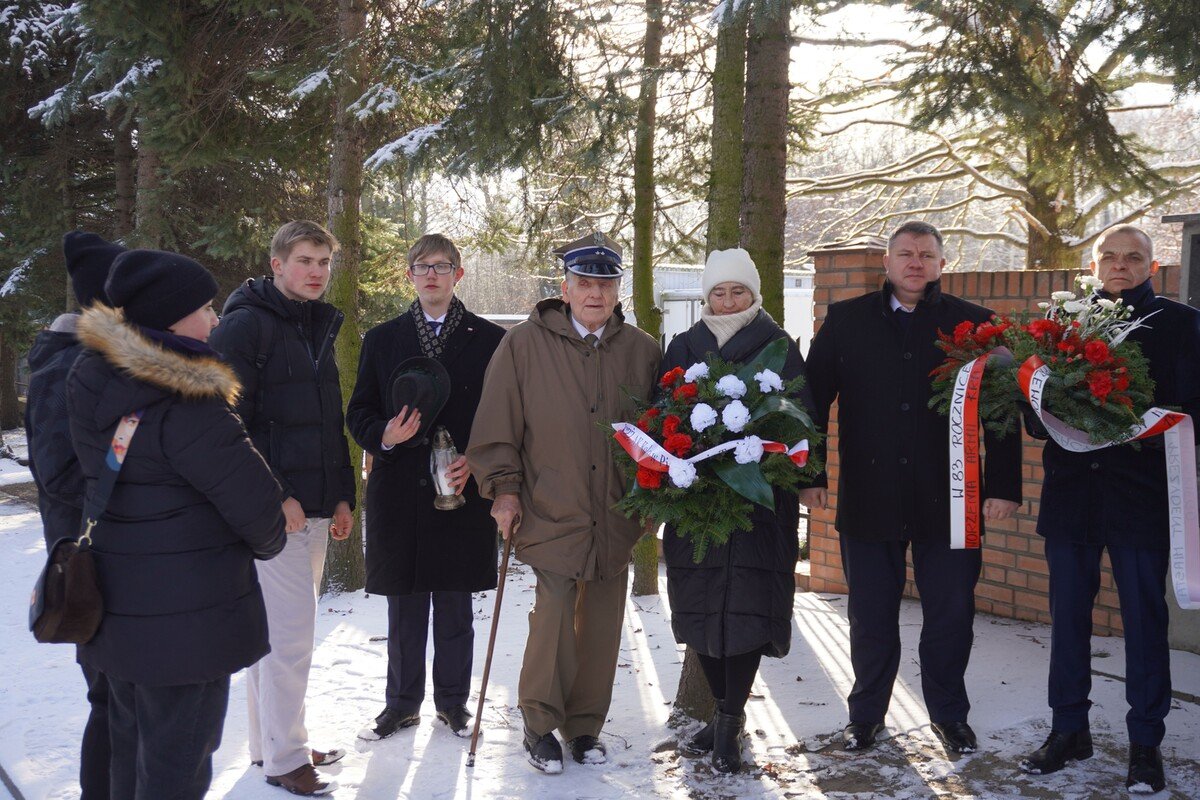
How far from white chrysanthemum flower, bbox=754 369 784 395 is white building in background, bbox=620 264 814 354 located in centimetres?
683

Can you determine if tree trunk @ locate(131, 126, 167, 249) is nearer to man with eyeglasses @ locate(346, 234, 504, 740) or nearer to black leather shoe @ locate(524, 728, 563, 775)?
man with eyeglasses @ locate(346, 234, 504, 740)

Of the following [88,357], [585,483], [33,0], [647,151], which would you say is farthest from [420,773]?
[33,0]

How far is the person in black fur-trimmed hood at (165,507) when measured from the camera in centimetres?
278

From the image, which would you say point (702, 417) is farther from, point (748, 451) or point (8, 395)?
point (8, 395)

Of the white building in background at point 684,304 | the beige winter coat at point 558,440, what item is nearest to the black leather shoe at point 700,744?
the beige winter coat at point 558,440

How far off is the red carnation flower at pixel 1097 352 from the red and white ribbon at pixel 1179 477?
0.15 m

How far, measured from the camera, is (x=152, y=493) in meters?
2.83

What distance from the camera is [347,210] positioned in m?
7.30

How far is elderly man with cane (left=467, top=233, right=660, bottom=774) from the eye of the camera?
13.5ft

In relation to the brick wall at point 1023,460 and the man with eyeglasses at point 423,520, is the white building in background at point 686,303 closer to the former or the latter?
the brick wall at point 1023,460

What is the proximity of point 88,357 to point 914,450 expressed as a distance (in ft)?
10.3

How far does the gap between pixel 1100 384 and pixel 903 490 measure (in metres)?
0.93

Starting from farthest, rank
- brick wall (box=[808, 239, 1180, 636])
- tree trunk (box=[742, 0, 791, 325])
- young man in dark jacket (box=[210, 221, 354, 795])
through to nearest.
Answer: brick wall (box=[808, 239, 1180, 636])
tree trunk (box=[742, 0, 791, 325])
young man in dark jacket (box=[210, 221, 354, 795])

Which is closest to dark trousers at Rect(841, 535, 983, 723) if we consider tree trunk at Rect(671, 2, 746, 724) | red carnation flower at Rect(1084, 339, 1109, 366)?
red carnation flower at Rect(1084, 339, 1109, 366)
